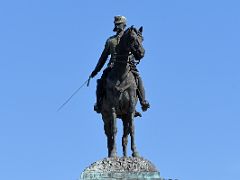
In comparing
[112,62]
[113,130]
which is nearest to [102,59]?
[112,62]

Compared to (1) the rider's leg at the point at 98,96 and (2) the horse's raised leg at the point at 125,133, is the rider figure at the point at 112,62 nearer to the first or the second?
(1) the rider's leg at the point at 98,96

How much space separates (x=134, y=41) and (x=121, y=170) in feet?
11.2

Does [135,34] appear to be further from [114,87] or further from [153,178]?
[153,178]

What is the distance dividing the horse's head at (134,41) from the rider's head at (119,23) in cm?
122

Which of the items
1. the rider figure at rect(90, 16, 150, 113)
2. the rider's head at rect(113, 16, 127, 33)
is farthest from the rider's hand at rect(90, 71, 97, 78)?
the rider's head at rect(113, 16, 127, 33)

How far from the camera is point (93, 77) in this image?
107ft

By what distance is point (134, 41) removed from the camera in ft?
99.6

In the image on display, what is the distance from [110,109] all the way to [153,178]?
2.56m

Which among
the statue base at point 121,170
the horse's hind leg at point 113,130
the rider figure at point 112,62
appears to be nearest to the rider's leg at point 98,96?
the rider figure at point 112,62

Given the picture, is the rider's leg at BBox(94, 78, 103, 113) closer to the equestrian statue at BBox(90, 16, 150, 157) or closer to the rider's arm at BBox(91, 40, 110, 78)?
the equestrian statue at BBox(90, 16, 150, 157)

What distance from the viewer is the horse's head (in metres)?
30.3

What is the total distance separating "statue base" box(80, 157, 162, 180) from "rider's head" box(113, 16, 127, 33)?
12.6 feet

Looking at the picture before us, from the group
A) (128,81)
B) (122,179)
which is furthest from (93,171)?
(128,81)

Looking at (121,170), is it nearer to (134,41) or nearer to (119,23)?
(134,41)
